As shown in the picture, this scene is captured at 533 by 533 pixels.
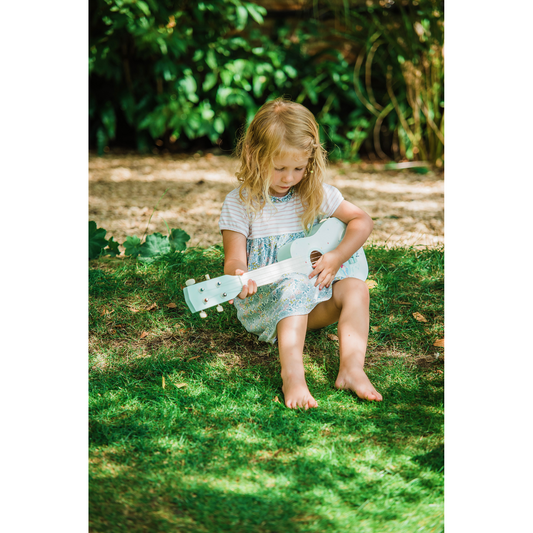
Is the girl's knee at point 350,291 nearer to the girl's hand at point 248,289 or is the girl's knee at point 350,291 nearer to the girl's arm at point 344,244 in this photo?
the girl's arm at point 344,244

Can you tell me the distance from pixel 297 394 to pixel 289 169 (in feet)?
2.81

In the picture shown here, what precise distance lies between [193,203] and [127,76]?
88.6 inches

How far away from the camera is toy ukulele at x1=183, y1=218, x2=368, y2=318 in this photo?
2.00 metres

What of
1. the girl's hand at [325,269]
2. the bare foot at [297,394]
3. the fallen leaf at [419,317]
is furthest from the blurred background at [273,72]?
the bare foot at [297,394]

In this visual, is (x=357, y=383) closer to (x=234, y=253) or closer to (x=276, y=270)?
→ (x=276, y=270)

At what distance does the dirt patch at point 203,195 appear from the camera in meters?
4.02

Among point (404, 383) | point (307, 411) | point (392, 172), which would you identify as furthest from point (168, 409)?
point (392, 172)

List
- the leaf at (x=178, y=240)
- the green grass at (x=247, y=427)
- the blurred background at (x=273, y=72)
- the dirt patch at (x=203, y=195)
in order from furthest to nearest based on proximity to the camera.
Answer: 1. the blurred background at (x=273, y=72)
2. the dirt patch at (x=203, y=195)
3. the leaf at (x=178, y=240)
4. the green grass at (x=247, y=427)

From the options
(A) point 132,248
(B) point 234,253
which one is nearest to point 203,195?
(A) point 132,248

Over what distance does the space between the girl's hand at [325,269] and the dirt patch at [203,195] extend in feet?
4.61

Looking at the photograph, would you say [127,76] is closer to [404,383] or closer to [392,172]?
[392,172]

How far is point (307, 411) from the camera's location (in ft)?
6.46

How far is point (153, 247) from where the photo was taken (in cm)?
326

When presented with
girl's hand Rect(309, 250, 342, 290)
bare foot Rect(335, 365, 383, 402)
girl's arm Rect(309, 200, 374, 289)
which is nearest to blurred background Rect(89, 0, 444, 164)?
girl's arm Rect(309, 200, 374, 289)
